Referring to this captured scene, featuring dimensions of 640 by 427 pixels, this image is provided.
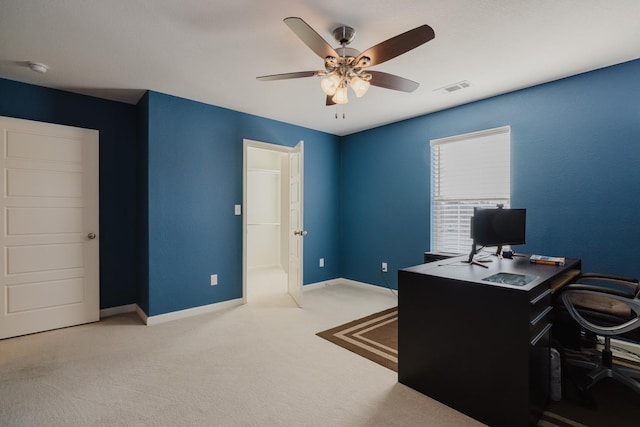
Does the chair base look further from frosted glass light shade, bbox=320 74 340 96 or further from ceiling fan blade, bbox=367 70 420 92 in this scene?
frosted glass light shade, bbox=320 74 340 96

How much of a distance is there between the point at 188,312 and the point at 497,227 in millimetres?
3436

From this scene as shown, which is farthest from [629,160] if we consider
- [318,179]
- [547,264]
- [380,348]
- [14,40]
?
[14,40]

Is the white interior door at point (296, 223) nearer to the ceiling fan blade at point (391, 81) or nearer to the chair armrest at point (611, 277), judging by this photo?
the ceiling fan blade at point (391, 81)

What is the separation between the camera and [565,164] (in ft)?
10.1

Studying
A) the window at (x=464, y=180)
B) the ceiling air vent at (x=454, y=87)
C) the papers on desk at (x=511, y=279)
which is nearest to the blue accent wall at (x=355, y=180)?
the window at (x=464, y=180)

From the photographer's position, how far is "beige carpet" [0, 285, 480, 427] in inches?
75.6

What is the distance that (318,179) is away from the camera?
515 centimetres

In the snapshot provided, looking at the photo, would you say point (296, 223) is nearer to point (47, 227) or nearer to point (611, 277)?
point (47, 227)

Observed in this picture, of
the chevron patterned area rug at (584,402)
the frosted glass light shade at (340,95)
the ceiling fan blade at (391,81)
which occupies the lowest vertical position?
the chevron patterned area rug at (584,402)

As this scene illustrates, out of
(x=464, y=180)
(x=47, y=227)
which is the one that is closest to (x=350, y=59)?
(x=464, y=180)

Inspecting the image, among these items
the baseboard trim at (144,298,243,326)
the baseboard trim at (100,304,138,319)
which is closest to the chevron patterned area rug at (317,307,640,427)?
the baseboard trim at (144,298,243,326)

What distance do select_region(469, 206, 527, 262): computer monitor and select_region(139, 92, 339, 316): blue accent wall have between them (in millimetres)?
2837

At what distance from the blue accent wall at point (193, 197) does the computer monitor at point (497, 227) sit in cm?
284

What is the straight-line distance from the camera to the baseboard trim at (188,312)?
3.46 metres
